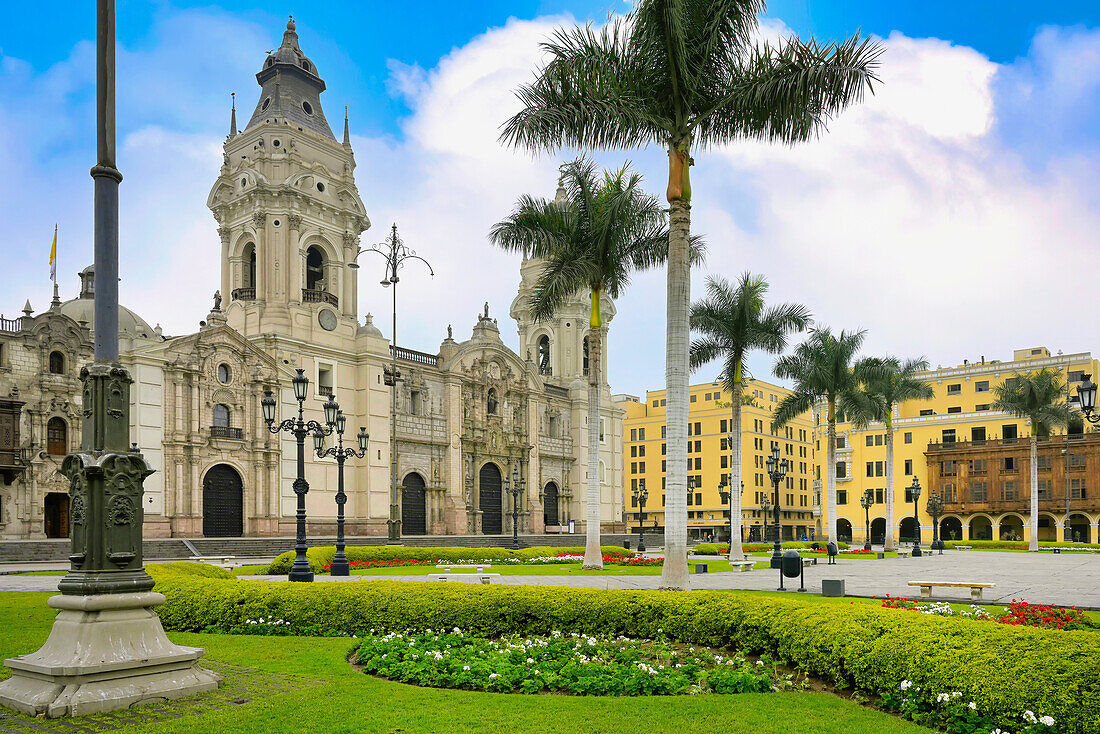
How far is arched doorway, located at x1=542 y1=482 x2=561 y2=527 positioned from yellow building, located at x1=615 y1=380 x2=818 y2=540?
24.0 meters

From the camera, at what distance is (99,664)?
27.2 ft

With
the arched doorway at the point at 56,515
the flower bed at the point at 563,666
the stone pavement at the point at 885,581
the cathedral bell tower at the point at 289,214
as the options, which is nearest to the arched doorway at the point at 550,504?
the cathedral bell tower at the point at 289,214

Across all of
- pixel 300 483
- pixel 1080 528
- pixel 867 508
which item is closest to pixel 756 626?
pixel 300 483

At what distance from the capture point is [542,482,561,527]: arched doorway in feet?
228

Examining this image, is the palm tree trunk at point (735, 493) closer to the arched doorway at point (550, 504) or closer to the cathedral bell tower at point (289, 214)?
the cathedral bell tower at point (289, 214)

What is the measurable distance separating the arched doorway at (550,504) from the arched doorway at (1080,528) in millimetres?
45280

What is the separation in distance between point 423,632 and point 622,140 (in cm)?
1161

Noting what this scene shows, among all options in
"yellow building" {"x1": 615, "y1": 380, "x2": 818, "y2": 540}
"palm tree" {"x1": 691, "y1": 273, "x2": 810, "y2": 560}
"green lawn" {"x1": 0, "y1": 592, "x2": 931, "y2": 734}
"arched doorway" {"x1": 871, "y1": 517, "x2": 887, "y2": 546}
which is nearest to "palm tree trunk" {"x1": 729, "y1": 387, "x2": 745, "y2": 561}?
"palm tree" {"x1": 691, "y1": 273, "x2": 810, "y2": 560}

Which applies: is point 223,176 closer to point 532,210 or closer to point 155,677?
point 532,210

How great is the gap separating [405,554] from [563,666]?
2619 centimetres

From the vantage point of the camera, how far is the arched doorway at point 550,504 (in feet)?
228

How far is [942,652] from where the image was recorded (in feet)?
28.3

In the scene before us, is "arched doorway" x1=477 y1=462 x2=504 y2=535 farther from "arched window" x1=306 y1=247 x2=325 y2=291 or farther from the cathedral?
"arched window" x1=306 y1=247 x2=325 y2=291

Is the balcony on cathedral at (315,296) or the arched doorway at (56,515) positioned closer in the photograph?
the arched doorway at (56,515)
